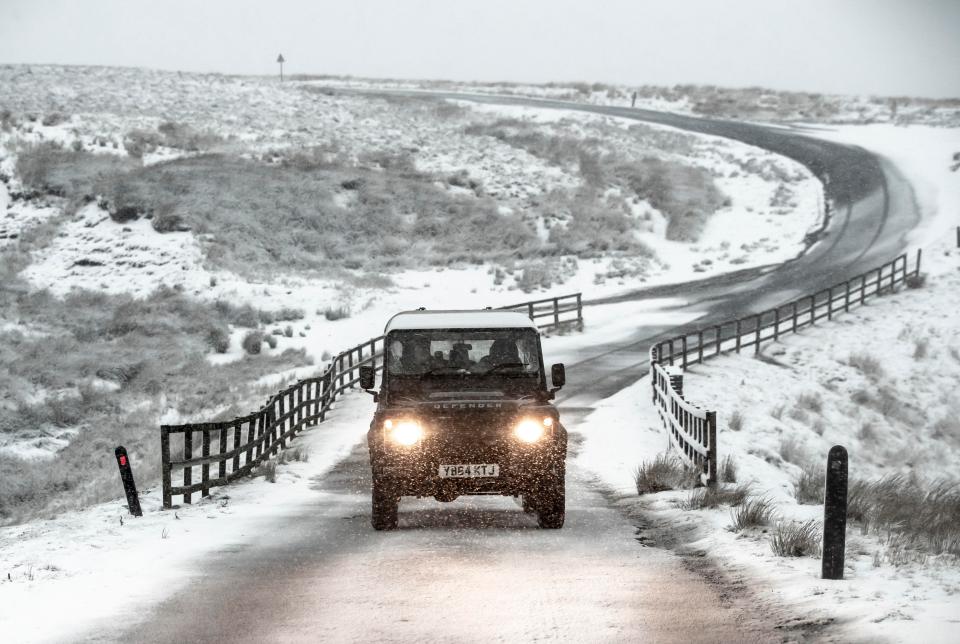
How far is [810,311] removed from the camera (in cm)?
3438

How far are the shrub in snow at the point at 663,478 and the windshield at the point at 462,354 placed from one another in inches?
142

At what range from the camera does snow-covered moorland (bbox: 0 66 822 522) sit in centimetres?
2803

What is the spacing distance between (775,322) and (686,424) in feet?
50.6

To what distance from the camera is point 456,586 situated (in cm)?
869

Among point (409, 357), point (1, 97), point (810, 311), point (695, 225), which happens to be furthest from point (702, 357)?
point (1, 97)

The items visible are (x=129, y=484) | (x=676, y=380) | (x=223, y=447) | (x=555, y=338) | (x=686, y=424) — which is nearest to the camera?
(x=129, y=484)

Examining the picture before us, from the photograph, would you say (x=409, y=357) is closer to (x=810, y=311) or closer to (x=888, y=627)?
(x=888, y=627)

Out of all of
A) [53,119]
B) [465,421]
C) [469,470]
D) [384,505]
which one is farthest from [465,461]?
[53,119]

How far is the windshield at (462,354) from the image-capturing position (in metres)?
11.7

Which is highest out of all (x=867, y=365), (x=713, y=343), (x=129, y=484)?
(x=129, y=484)

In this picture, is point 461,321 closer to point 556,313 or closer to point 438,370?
point 438,370

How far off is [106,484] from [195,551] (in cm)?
908

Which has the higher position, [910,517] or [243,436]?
[910,517]

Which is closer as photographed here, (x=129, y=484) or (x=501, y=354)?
(x=501, y=354)
